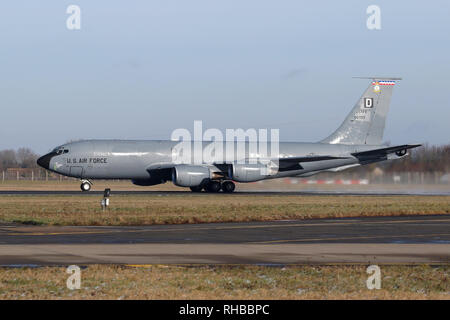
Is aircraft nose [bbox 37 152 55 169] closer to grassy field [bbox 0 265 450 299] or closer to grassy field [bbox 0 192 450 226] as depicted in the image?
grassy field [bbox 0 192 450 226]

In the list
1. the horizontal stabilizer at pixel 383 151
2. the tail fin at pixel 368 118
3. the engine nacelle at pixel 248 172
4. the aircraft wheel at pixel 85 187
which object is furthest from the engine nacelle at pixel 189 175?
the tail fin at pixel 368 118

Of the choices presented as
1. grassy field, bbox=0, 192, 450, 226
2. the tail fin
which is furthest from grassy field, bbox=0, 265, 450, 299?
the tail fin

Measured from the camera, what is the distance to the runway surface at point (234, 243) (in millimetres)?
17000

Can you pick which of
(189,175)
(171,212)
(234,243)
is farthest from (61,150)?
(234,243)

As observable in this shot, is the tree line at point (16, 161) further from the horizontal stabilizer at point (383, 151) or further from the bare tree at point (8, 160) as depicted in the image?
the horizontal stabilizer at point (383, 151)

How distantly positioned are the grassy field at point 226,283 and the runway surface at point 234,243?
1.45 m

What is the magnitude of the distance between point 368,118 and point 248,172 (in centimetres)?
1401

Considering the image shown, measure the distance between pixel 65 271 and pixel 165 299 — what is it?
11.9 ft

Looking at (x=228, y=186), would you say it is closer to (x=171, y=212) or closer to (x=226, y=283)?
(x=171, y=212)

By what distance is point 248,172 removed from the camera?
56000mm
